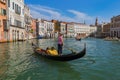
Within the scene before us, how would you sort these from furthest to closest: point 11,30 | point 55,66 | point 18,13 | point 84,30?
1. point 84,30
2. point 18,13
3. point 11,30
4. point 55,66

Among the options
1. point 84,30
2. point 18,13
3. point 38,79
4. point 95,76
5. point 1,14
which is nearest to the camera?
point 38,79

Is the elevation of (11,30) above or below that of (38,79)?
above

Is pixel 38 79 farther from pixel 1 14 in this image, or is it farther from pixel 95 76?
pixel 1 14

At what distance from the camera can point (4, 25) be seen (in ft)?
90.5

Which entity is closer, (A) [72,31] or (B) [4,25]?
(B) [4,25]

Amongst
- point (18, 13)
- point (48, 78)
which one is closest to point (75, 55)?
point (48, 78)

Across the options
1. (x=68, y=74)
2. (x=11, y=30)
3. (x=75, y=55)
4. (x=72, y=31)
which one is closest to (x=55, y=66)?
(x=75, y=55)

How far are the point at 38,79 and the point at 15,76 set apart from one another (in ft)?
2.81

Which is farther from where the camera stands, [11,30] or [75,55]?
[11,30]

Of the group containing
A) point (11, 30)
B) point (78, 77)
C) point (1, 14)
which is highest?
point (1, 14)

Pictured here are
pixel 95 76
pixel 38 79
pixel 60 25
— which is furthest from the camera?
pixel 60 25

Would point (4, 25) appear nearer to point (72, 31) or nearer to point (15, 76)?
point (15, 76)

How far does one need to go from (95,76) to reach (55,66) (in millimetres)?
2287

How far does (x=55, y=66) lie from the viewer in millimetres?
9016
